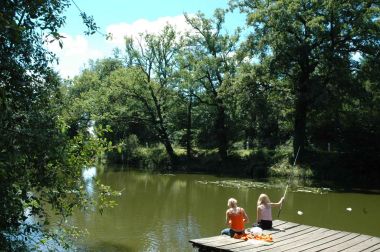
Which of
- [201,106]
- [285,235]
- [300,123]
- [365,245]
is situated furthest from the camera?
[201,106]

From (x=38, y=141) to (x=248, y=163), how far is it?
3226cm

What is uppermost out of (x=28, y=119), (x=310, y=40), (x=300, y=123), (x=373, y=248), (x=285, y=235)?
(x=310, y=40)

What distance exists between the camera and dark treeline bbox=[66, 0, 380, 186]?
29.9 meters

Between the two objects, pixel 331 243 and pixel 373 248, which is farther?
pixel 331 243

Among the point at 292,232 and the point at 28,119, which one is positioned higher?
the point at 28,119

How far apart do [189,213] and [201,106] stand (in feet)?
80.0

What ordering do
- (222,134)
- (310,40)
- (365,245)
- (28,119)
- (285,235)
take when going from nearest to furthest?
(28,119), (365,245), (285,235), (310,40), (222,134)

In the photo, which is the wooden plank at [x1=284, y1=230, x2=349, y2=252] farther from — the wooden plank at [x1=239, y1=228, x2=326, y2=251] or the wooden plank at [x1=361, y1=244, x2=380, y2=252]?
the wooden plank at [x1=361, y1=244, x2=380, y2=252]

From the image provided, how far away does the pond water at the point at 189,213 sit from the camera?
14211mm

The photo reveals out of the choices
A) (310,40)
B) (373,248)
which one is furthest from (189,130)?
(373,248)

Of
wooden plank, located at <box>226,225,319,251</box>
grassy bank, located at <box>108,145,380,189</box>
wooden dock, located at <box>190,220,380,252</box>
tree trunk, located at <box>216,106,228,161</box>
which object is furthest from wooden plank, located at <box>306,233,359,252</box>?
tree trunk, located at <box>216,106,228,161</box>

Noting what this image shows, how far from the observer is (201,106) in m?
43.0

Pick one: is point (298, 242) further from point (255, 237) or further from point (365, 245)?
point (365, 245)

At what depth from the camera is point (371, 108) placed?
30312 mm
